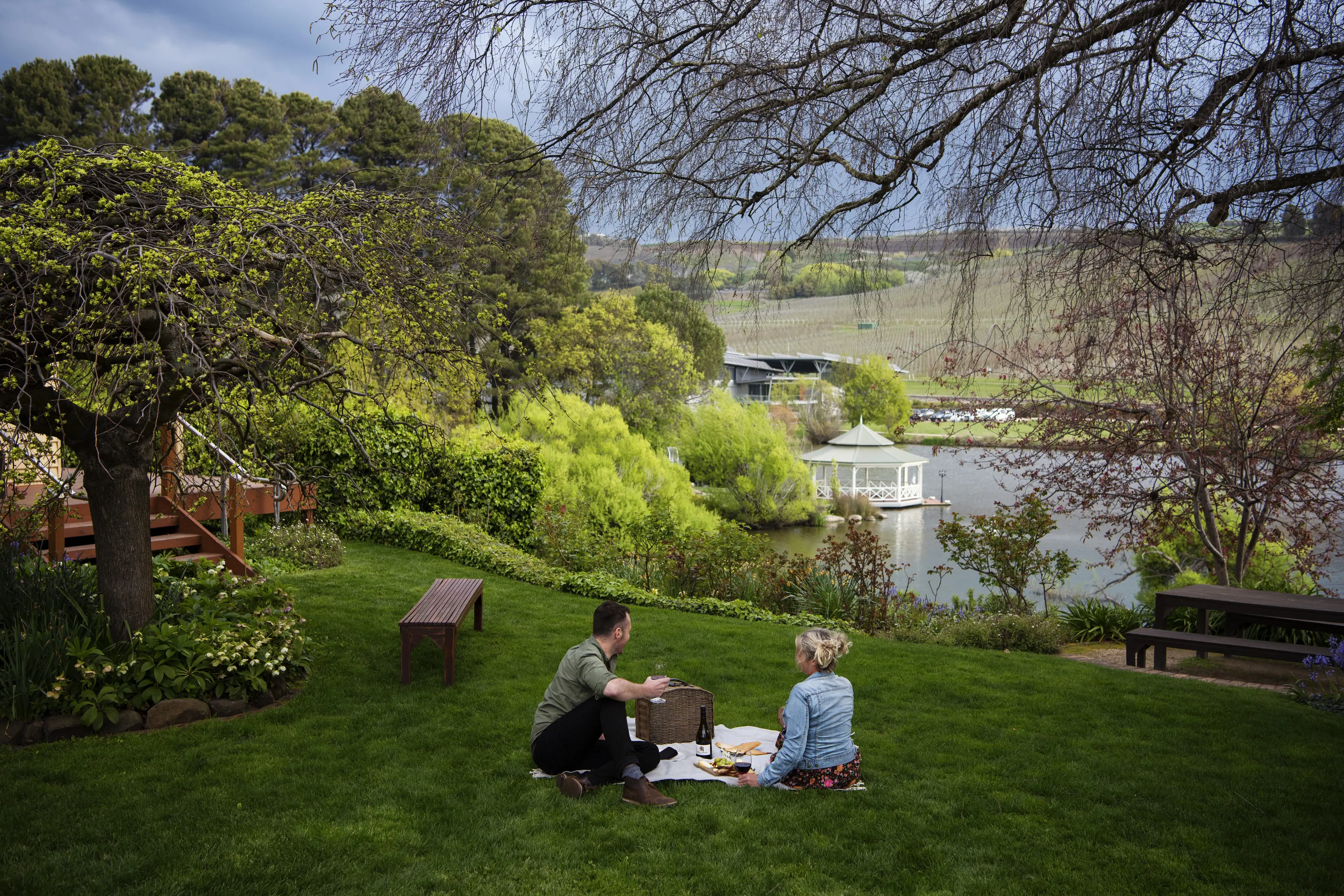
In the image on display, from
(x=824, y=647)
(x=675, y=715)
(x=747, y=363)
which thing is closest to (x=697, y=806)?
(x=675, y=715)

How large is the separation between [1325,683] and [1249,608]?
97 cm

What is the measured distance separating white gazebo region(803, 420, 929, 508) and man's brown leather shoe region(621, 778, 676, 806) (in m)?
34.2

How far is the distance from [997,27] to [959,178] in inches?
23.0

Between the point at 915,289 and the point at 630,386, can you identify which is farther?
the point at 630,386

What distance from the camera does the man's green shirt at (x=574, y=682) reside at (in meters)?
4.25

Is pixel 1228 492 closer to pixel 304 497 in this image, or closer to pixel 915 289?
pixel 915 289

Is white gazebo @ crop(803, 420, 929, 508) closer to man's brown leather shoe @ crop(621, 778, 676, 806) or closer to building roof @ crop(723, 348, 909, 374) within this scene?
building roof @ crop(723, 348, 909, 374)

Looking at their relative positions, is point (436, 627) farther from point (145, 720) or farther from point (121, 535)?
point (121, 535)

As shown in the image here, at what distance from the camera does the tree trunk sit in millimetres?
5156

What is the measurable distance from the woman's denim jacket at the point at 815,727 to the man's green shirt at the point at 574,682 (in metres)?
0.84

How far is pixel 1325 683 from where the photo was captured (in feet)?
20.6

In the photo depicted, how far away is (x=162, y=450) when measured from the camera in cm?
652

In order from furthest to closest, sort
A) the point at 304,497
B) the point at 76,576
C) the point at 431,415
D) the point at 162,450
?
1. the point at 431,415
2. the point at 304,497
3. the point at 162,450
4. the point at 76,576

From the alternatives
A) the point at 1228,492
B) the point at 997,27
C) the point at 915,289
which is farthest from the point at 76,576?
the point at 1228,492
